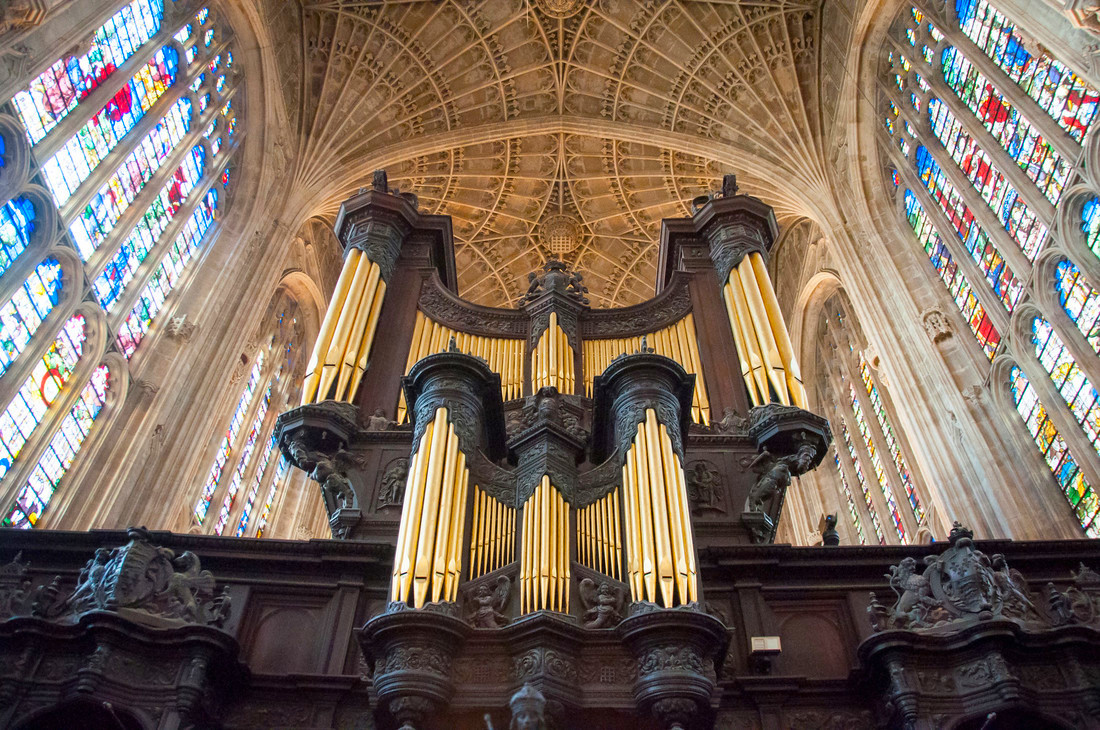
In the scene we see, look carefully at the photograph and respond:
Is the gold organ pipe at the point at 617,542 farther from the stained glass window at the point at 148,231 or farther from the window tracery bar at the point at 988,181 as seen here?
the stained glass window at the point at 148,231

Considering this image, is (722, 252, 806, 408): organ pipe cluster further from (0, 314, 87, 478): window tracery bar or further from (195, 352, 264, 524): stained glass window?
(195, 352, 264, 524): stained glass window

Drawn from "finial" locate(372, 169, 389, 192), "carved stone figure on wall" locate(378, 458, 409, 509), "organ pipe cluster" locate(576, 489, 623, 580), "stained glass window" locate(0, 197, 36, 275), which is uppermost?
"finial" locate(372, 169, 389, 192)

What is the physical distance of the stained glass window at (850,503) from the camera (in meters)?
20.4

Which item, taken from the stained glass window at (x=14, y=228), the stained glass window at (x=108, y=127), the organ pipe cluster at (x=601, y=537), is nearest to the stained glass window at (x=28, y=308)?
the stained glass window at (x=14, y=228)

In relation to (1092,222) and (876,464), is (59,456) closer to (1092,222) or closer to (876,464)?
(1092,222)

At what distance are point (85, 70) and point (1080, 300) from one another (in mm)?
16445

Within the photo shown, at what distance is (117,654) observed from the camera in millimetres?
6613

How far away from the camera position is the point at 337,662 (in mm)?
7355

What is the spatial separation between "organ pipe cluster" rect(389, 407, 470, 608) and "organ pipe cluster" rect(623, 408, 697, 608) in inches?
56.9

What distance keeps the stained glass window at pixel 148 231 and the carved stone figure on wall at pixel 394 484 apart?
8.30m

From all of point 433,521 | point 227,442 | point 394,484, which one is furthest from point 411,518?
point 227,442

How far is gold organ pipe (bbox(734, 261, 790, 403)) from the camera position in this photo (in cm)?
988

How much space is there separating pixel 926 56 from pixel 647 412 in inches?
546

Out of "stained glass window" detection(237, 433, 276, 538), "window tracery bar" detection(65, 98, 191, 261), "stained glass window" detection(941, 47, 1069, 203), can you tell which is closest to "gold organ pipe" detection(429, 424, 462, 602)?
"window tracery bar" detection(65, 98, 191, 261)
